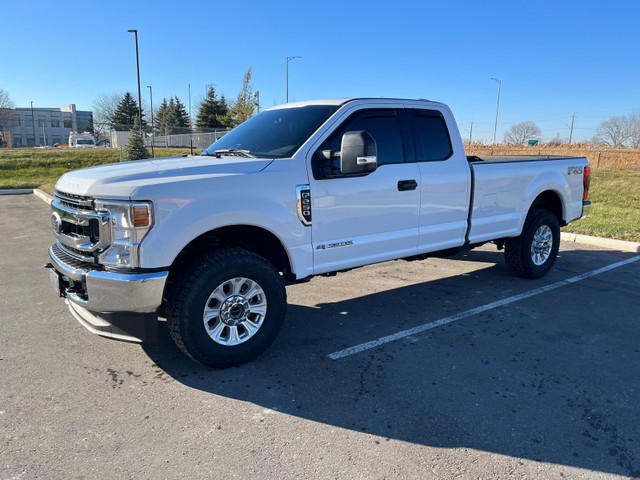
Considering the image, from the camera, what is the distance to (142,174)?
11.5ft

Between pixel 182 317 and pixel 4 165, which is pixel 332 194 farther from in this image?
pixel 4 165

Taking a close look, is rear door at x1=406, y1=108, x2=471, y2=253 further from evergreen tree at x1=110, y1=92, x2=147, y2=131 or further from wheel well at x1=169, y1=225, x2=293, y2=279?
evergreen tree at x1=110, y1=92, x2=147, y2=131

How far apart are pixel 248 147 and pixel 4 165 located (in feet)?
88.6

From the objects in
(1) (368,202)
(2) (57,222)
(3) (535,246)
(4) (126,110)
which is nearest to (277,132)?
(1) (368,202)

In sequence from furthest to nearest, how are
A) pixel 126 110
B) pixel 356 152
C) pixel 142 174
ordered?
pixel 126 110 → pixel 356 152 → pixel 142 174

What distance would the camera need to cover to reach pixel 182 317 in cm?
345

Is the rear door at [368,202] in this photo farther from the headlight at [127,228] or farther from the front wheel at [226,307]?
the headlight at [127,228]

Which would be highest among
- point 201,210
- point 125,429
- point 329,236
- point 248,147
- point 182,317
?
point 248,147

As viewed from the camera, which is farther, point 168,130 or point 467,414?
point 168,130

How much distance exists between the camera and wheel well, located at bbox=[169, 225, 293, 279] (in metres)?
3.73

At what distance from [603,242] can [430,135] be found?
5.20 metres

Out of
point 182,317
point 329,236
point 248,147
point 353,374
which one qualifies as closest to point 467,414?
Answer: point 353,374

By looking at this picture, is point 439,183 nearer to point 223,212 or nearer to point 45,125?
point 223,212

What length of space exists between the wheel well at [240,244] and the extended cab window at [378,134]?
2.51ft
